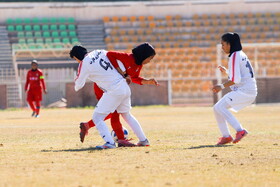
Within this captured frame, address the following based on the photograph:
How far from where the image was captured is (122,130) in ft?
38.1

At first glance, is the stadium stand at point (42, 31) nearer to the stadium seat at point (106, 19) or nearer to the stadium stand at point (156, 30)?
the stadium stand at point (156, 30)

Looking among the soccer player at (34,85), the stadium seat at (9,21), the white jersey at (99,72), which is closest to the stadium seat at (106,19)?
the stadium seat at (9,21)

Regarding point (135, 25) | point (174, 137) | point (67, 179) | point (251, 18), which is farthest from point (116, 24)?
point (67, 179)

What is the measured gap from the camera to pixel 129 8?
49.8 m

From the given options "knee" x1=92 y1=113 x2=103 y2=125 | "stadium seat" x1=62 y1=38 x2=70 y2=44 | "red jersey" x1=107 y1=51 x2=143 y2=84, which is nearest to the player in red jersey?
"red jersey" x1=107 y1=51 x2=143 y2=84

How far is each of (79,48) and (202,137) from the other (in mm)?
3845

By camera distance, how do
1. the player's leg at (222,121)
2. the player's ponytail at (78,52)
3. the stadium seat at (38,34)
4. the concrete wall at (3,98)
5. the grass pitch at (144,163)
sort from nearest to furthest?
the grass pitch at (144,163) → the player's ponytail at (78,52) → the player's leg at (222,121) → the concrete wall at (3,98) → the stadium seat at (38,34)

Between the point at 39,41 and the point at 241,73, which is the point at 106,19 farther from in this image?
the point at 241,73

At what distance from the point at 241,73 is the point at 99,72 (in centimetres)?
245

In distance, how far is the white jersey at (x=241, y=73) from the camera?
11500 millimetres

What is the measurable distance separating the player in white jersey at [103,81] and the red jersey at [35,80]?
15490 millimetres

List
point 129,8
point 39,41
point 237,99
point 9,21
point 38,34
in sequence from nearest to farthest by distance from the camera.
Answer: point 237,99 < point 39,41 < point 38,34 < point 9,21 < point 129,8

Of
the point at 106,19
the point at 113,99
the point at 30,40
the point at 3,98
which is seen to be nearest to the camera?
the point at 113,99

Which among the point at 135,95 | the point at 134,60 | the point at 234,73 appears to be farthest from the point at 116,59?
the point at 135,95
